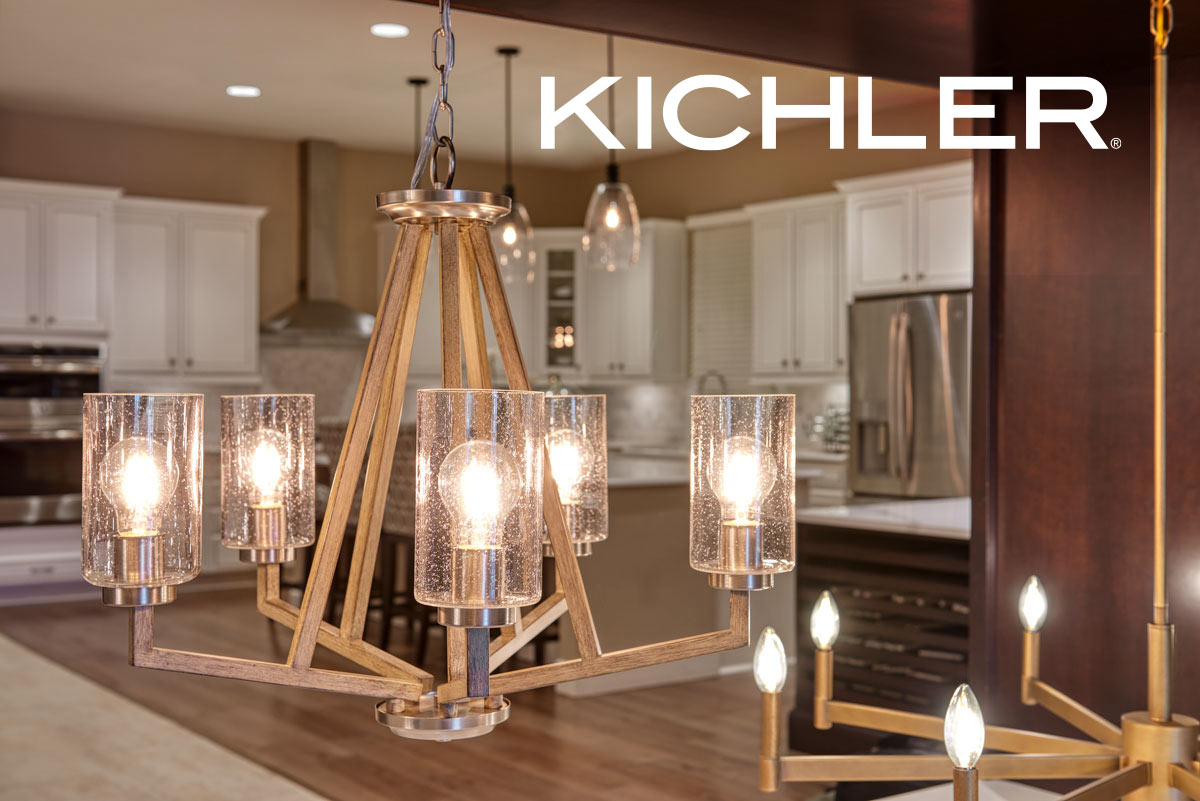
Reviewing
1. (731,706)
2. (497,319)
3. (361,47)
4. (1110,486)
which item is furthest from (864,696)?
(361,47)

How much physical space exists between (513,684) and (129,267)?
6.87 m

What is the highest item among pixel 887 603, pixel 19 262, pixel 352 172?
pixel 352 172

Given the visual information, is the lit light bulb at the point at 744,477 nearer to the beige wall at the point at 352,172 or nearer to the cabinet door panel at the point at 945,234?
the cabinet door panel at the point at 945,234

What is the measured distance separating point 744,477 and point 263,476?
532 mm

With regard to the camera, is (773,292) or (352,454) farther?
(773,292)

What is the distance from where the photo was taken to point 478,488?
939 millimetres

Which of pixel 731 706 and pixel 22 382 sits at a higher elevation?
pixel 22 382

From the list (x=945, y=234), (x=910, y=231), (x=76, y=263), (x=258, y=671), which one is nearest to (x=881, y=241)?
(x=910, y=231)

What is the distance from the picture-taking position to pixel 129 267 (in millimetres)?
7367

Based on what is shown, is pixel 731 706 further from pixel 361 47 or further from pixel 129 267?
pixel 129 267

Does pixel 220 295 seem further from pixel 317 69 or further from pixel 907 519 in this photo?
pixel 907 519

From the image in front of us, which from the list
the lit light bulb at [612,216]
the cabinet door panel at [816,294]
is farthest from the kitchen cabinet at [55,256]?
the cabinet door panel at [816,294]

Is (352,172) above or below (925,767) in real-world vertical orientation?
above

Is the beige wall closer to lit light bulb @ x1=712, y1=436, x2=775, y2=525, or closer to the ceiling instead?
the ceiling
